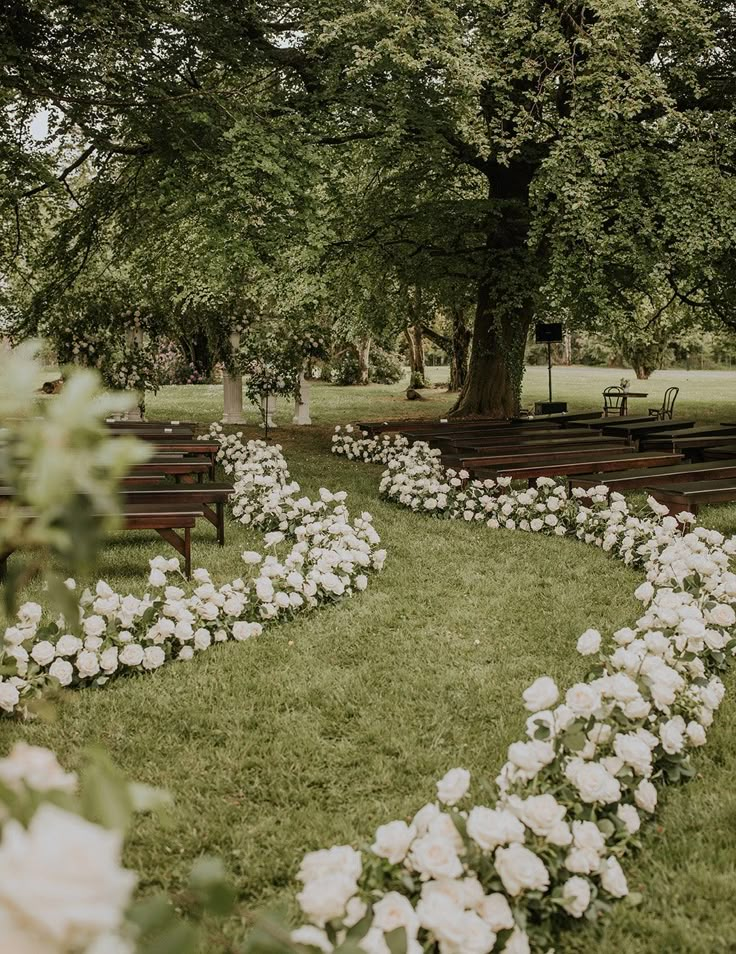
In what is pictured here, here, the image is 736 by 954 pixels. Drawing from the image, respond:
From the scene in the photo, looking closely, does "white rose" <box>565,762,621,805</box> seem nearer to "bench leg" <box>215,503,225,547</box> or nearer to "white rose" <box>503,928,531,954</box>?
"white rose" <box>503,928,531,954</box>

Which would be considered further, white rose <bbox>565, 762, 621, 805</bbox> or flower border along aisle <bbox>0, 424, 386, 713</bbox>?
flower border along aisle <bbox>0, 424, 386, 713</bbox>

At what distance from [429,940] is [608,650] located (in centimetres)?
302

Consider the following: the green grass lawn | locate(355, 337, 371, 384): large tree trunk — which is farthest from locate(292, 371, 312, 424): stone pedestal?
locate(355, 337, 371, 384): large tree trunk

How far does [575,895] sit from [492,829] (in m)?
0.43

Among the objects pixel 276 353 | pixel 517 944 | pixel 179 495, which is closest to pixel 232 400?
pixel 276 353

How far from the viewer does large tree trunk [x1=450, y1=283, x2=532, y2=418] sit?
53.2ft

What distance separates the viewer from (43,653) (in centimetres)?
416

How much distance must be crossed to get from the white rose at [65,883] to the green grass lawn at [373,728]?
0.73 m

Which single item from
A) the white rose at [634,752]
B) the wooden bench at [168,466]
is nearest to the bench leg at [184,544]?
the wooden bench at [168,466]

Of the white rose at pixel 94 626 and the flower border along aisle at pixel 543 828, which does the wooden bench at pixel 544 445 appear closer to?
the flower border along aisle at pixel 543 828

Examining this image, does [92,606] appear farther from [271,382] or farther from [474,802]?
[271,382]

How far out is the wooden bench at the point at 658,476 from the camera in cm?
834

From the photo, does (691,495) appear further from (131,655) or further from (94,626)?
(94,626)

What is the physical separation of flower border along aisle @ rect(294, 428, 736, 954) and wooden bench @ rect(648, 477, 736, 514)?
293cm
